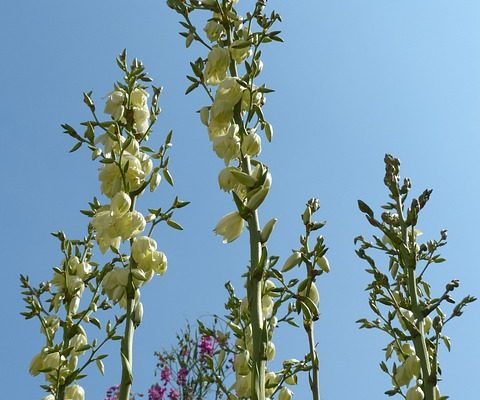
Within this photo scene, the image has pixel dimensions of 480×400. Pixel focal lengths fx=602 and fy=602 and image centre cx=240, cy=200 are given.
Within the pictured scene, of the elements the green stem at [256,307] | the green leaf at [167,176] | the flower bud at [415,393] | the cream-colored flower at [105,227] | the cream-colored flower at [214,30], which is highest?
the cream-colored flower at [214,30]

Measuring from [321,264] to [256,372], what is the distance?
833 mm

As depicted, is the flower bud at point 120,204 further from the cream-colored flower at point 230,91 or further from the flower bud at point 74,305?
the flower bud at point 74,305

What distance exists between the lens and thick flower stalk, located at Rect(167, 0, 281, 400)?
1202mm

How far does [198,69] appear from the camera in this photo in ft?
5.80

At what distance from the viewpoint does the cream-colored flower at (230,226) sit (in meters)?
1.43

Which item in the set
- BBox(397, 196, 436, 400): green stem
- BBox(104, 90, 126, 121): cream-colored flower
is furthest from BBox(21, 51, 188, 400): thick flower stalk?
BBox(397, 196, 436, 400): green stem

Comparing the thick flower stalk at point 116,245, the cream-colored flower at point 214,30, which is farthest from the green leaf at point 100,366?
the cream-colored flower at point 214,30

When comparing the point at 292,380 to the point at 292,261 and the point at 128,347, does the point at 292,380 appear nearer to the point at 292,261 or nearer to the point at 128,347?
the point at 292,261

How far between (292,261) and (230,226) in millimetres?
217

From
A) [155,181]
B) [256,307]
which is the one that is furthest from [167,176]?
[256,307]

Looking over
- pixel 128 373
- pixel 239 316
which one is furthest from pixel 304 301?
pixel 239 316

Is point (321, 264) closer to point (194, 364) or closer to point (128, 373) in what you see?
point (128, 373)

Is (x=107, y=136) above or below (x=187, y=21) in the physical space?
below

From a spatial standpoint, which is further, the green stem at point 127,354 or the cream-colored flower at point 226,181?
the cream-colored flower at point 226,181
